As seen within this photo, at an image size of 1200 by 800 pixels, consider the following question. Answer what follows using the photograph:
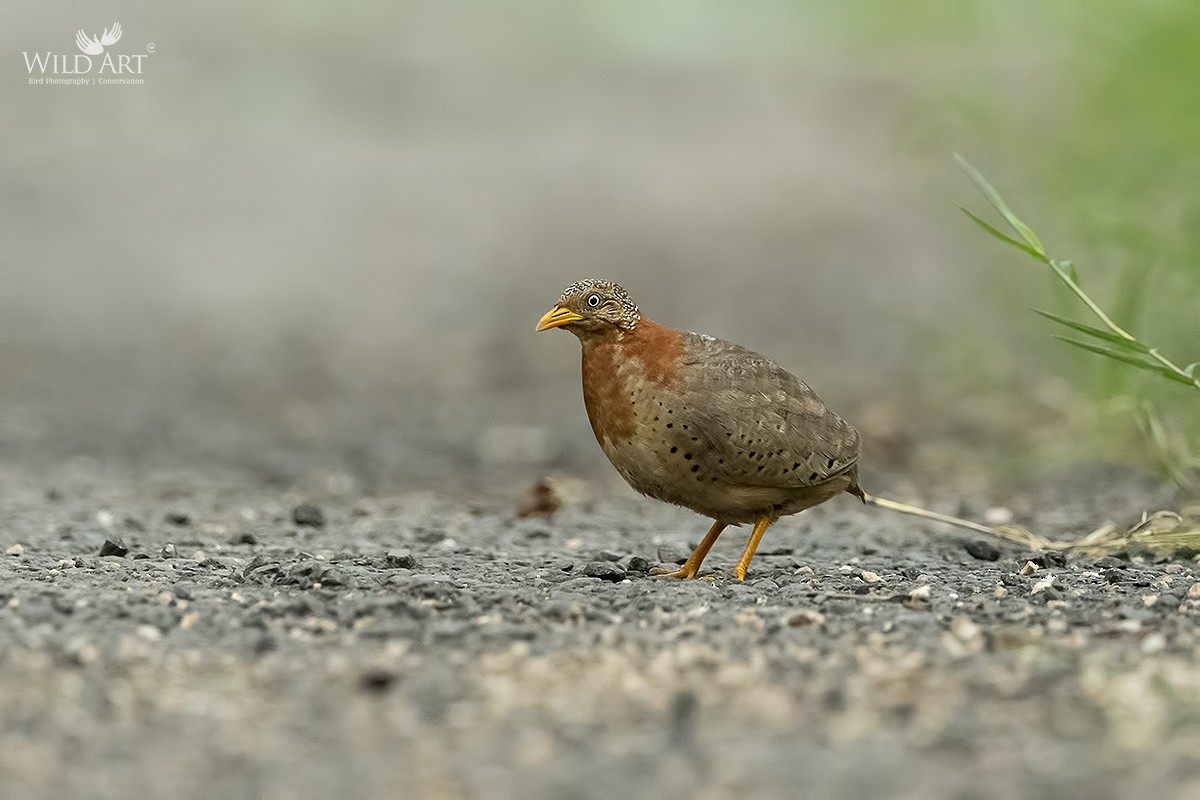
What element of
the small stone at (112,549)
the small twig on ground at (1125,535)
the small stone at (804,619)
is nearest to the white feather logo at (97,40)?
the small stone at (112,549)

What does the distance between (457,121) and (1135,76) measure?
16.4m

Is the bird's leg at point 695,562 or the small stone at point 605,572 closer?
the small stone at point 605,572

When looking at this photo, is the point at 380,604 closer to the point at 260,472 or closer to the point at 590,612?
the point at 590,612

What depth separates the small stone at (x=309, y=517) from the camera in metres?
6.86

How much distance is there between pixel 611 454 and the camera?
5504 millimetres

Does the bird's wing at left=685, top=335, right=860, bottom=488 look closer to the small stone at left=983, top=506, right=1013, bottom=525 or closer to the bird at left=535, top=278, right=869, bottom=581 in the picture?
the bird at left=535, top=278, right=869, bottom=581

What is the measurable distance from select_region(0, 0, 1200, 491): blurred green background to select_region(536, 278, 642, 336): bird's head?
2.02 m

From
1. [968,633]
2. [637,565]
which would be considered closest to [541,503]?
[637,565]

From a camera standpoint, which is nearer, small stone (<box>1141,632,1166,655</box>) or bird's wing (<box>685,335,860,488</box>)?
small stone (<box>1141,632,1166,655</box>)

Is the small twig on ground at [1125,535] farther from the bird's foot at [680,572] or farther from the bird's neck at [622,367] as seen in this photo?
the bird's neck at [622,367]

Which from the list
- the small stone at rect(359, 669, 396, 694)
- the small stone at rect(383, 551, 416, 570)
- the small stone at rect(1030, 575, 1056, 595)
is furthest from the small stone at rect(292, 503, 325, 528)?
the small stone at rect(1030, 575, 1056, 595)

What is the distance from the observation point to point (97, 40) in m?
20.6

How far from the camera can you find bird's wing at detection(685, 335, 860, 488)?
5348mm

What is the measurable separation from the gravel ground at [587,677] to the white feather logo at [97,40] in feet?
49.2
